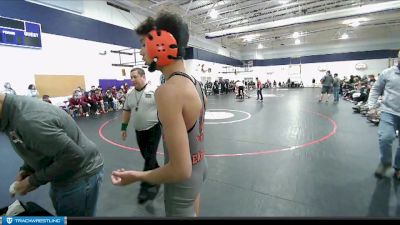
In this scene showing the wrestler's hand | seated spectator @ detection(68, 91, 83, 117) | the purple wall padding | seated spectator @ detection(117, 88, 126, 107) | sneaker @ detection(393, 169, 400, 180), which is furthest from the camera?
the purple wall padding

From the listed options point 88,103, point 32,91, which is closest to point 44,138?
point 32,91

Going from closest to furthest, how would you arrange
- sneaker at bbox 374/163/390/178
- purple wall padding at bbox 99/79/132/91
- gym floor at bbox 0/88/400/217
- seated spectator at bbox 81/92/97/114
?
gym floor at bbox 0/88/400/217 < sneaker at bbox 374/163/390/178 < seated spectator at bbox 81/92/97/114 < purple wall padding at bbox 99/79/132/91

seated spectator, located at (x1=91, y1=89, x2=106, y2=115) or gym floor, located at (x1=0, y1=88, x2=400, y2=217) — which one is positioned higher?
seated spectator, located at (x1=91, y1=89, x2=106, y2=115)

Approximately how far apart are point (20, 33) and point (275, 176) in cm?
1141

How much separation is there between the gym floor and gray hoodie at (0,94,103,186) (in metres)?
1.39

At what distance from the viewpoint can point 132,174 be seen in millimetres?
1104

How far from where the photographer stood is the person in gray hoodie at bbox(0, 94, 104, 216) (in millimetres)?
1210

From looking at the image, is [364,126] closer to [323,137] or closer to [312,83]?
[323,137]

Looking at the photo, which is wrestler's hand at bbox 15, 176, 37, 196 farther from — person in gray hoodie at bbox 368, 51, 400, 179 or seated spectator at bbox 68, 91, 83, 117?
seated spectator at bbox 68, 91, 83, 117

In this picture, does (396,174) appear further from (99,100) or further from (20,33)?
(20,33)

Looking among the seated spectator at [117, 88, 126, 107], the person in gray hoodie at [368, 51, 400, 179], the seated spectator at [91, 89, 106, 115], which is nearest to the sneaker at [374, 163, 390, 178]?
the person in gray hoodie at [368, 51, 400, 179]

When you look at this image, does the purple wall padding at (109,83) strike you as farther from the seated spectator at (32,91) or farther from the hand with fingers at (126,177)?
the hand with fingers at (126,177)

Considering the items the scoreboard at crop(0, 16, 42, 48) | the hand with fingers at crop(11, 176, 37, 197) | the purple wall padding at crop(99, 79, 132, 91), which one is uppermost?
the scoreboard at crop(0, 16, 42, 48)

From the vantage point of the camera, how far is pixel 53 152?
1263mm
